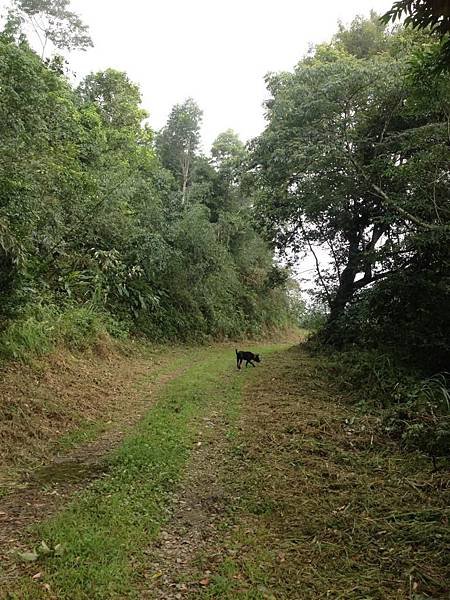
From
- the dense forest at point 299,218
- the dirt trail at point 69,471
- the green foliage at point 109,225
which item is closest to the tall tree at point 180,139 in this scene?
the green foliage at point 109,225

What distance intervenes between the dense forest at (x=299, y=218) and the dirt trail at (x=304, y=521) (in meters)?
1.02

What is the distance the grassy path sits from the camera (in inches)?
131

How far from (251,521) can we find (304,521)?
0.51 metres

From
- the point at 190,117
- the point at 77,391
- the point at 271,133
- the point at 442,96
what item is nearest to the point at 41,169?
the point at 77,391

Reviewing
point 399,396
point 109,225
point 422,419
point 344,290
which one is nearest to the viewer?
point 422,419

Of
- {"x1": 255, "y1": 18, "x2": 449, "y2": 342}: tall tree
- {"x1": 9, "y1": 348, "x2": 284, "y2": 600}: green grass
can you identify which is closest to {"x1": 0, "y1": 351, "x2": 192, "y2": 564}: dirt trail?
{"x1": 9, "y1": 348, "x2": 284, "y2": 600}: green grass

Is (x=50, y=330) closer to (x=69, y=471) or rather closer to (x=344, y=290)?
(x=69, y=471)

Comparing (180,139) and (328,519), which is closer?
(328,519)

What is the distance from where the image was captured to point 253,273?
1045 inches

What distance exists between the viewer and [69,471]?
542cm

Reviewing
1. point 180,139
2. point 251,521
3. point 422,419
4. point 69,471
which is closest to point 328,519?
point 251,521

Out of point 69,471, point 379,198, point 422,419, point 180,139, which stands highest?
point 180,139

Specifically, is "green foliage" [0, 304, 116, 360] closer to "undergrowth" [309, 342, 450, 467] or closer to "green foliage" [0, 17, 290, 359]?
"green foliage" [0, 17, 290, 359]

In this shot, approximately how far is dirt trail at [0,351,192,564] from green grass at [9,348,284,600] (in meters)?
0.20
